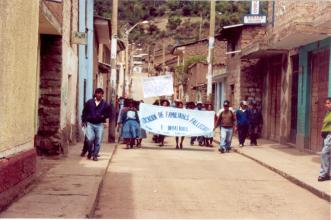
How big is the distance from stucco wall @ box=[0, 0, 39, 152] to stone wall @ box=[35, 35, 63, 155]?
16.5 ft

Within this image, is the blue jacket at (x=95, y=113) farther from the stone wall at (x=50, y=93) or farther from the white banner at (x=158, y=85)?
the white banner at (x=158, y=85)

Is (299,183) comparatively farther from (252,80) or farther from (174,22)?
(174,22)

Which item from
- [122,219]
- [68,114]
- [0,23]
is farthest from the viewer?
[68,114]

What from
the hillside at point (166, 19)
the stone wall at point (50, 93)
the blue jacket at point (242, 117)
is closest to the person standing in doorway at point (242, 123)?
the blue jacket at point (242, 117)

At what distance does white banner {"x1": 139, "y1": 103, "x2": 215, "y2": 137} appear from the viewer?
2127 cm

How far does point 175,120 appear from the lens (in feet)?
70.0

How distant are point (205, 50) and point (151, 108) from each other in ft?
122

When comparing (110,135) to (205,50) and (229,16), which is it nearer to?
(205,50)

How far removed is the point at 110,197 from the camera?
32.5 feet

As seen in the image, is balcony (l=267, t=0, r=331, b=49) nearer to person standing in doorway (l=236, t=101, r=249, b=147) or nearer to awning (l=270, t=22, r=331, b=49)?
awning (l=270, t=22, r=331, b=49)

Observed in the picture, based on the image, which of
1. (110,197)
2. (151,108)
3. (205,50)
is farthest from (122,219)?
(205,50)

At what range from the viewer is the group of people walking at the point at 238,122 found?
20.2 m

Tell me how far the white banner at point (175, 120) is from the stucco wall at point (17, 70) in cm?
1151

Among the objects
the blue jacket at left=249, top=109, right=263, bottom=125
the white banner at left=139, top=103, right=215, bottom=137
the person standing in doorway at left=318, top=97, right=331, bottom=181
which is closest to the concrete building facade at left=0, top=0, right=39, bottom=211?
the person standing in doorway at left=318, top=97, right=331, bottom=181
